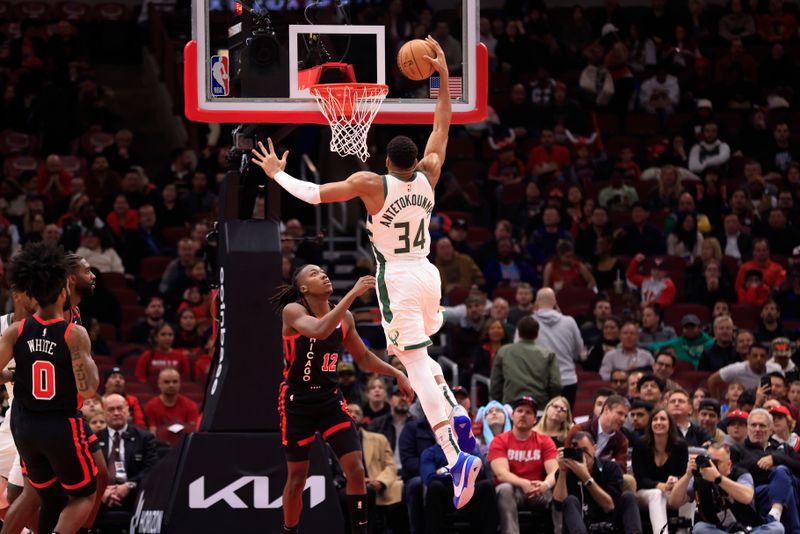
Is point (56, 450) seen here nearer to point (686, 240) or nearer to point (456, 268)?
point (456, 268)

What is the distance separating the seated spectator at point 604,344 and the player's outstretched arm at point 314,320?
6.44m

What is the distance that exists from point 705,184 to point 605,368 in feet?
15.8

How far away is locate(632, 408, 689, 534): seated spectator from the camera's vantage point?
12164 millimetres

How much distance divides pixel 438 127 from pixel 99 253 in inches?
317

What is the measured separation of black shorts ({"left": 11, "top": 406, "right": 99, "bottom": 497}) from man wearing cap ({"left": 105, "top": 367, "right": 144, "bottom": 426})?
14.7ft

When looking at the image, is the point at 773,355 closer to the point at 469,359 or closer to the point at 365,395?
the point at 469,359

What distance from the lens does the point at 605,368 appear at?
14883mm

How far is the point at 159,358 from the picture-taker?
14383mm

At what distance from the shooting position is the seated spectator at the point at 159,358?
14.3 meters

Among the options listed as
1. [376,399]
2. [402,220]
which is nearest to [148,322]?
[376,399]

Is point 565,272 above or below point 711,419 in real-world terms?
above

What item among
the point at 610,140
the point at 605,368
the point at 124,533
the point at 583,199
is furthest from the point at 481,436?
the point at 610,140

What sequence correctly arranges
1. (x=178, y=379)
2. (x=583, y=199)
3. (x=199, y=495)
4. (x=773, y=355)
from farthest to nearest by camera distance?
(x=583, y=199) → (x=773, y=355) → (x=178, y=379) → (x=199, y=495)

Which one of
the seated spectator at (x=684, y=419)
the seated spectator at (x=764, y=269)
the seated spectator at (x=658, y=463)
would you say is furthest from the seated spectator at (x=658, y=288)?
the seated spectator at (x=658, y=463)
